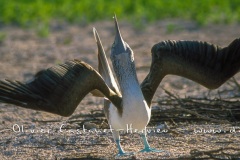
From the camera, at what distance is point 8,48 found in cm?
1661

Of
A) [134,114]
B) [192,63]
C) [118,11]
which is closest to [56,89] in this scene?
[134,114]

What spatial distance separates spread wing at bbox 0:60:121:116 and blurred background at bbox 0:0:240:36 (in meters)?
11.7

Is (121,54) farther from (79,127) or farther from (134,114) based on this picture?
(79,127)

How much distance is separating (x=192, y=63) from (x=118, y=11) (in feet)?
40.6

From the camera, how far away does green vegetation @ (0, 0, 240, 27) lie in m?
19.3

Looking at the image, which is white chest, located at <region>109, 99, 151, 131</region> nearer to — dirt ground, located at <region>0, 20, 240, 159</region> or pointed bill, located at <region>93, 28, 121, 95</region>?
dirt ground, located at <region>0, 20, 240, 159</region>

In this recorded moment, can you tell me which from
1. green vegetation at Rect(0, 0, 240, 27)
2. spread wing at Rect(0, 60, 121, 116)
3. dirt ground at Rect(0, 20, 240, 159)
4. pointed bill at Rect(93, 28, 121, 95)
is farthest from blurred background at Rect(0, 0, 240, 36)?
spread wing at Rect(0, 60, 121, 116)

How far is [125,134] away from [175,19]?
36.8 ft

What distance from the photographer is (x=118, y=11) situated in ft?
64.4

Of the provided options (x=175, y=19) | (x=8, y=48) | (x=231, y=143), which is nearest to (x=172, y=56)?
(x=231, y=143)

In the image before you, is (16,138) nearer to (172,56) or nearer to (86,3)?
(172,56)

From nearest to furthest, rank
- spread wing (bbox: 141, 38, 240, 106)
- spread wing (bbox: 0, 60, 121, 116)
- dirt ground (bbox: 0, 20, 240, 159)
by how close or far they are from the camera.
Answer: spread wing (bbox: 0, 60, 121, 116) < spread wing (bbox: 141, 38, 240, 106) < dirt ground (bbox: 0, 20, 240, 159)

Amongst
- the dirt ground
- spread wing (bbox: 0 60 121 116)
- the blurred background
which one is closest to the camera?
spread wing (bbox: 0 60 121 116)

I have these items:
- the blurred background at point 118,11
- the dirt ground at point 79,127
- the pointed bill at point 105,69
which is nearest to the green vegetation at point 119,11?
the blurred background at point 118,11
